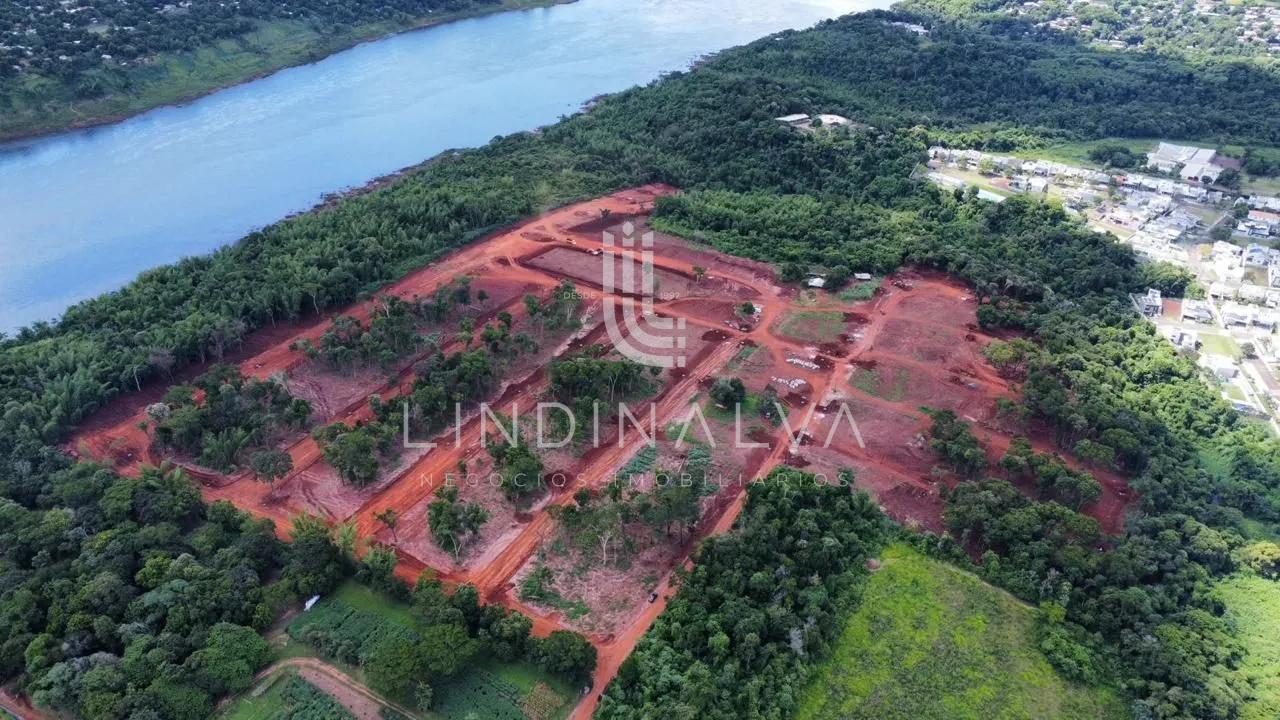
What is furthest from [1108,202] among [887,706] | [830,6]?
[830,6]

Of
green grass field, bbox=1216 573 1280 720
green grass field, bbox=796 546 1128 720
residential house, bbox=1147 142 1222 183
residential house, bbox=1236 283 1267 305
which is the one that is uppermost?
residential house, bbox=1147 142 1222 183

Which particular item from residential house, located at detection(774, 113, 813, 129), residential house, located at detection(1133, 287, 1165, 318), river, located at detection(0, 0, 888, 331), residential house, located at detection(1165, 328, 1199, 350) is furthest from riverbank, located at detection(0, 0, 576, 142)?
residential house, located at detection(1165, 328, 1199, 350)

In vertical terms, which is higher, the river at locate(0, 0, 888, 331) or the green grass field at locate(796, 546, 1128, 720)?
the river at locate(0, 0, 888, 331)

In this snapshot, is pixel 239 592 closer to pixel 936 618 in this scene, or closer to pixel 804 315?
pixel 936 618

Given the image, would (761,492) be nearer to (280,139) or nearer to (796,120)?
(796,120)

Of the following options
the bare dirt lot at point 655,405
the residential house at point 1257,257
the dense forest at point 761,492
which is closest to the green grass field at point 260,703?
the dense forest at point 761,492

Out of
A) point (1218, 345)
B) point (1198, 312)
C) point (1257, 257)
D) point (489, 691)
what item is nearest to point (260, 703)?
point (489, 691)

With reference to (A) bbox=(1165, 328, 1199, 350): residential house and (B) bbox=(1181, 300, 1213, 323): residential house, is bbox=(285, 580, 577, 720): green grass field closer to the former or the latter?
(A) bbox=(1165, 328, 1199, 350): residential house

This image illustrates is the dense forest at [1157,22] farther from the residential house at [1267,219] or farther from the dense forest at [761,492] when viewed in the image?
the residential house at [1267,219]
